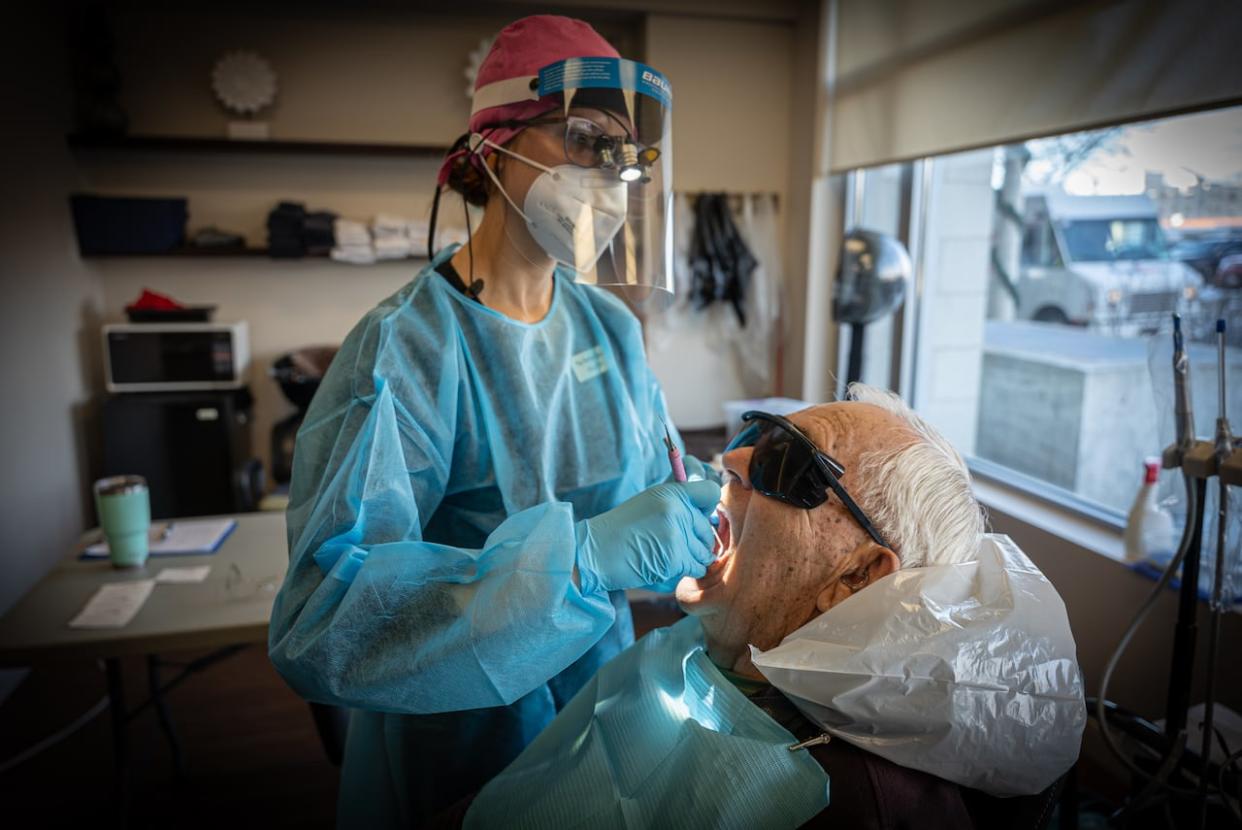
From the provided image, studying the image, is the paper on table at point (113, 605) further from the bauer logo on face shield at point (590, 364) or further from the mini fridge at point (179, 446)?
the mini fridge at point (179, 446)

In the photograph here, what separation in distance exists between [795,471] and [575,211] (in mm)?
532

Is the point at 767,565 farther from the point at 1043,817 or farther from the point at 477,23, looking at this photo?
the point at 477,23

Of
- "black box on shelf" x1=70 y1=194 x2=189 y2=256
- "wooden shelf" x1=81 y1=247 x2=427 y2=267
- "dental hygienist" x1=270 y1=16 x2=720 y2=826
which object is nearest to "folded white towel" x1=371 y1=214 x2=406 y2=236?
"wooden shelf" x1=81 y1=247 x2=427 y2=267

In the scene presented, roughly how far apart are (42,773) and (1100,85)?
3604mm

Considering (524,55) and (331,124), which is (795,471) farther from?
(331,124)

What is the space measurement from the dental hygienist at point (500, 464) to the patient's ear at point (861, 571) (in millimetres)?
183

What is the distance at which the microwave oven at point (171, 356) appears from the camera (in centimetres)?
336

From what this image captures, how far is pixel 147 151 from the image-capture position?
3678mm

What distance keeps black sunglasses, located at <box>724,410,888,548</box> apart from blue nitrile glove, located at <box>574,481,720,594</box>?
14 centimetres

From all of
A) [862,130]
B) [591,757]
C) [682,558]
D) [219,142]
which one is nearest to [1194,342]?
[862,130]

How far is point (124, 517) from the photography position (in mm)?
1829

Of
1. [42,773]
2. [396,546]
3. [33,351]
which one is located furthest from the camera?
[33,351]

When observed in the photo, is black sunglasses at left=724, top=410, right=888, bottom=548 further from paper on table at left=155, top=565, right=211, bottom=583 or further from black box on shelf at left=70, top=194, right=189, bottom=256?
black box on shelf at left=70, top=194, right=189, bottom=256

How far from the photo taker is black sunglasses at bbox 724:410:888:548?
1.04 meters
